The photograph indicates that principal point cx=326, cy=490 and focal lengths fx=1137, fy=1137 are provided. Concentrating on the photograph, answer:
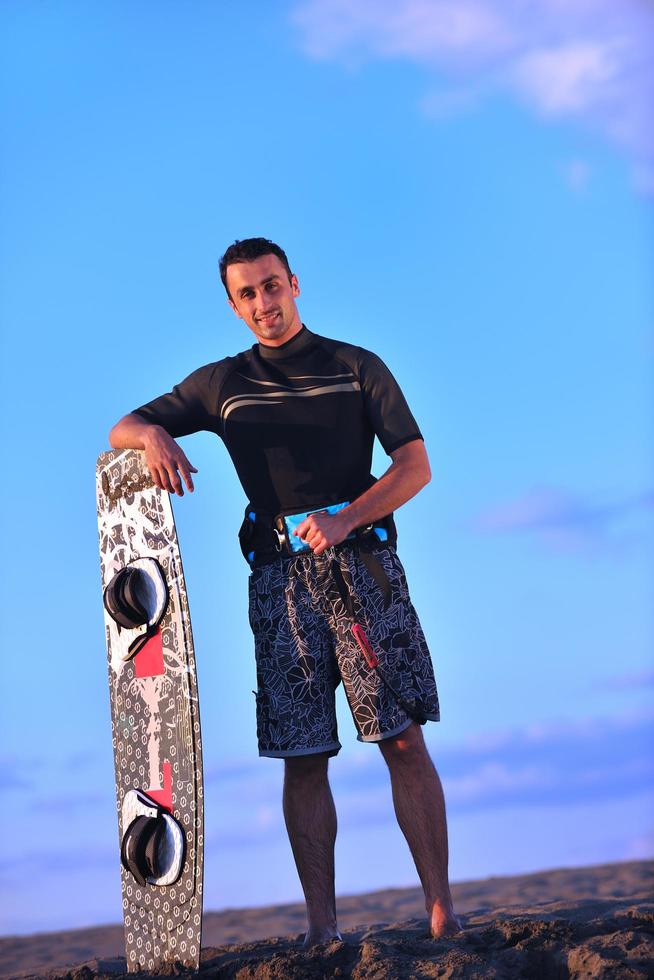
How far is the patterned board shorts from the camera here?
4.23 meters

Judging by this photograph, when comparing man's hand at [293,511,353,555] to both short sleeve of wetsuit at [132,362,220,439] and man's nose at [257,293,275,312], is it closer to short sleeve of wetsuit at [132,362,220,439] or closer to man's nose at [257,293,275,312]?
short sleeve of wetsuit at [132,362,220,439]

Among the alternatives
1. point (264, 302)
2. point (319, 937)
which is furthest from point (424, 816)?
point (264, 302)

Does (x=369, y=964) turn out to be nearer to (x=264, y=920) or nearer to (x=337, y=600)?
(x=337, y=600)

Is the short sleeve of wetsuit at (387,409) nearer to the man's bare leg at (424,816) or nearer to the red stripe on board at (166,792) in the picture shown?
the man's bare leg at (424,816)

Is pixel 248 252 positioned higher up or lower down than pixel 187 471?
higher up

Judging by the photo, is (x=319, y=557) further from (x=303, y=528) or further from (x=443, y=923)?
(x=443, y=923)

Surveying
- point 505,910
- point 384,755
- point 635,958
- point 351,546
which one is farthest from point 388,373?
point 505,910

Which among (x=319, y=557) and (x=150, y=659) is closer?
(x=319, y=557)

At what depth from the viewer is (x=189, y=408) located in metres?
4.74

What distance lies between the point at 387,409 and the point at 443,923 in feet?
6.39

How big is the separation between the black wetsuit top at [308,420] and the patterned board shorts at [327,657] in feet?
0.94

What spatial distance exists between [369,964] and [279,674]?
3.50 ft

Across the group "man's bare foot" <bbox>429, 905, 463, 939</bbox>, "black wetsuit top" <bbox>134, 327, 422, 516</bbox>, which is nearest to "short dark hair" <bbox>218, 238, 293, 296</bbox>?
"black wetsuit top" <bbox>134, 327, 422, 516</bbox>

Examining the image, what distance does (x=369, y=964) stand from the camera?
152 inches
